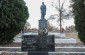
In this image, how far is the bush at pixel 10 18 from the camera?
76.0 ft

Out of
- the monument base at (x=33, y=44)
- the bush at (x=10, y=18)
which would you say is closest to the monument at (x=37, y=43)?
the monument base at (x=33, y=44)

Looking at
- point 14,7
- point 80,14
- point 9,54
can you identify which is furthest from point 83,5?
point 9,54

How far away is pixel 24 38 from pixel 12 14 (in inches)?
371

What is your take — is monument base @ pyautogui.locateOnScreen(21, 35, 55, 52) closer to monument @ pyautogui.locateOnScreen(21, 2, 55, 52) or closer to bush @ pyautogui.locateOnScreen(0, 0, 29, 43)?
monument @ pyautogui.locateOnScreen(21, 2, 55, 52)

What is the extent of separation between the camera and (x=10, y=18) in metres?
23.4

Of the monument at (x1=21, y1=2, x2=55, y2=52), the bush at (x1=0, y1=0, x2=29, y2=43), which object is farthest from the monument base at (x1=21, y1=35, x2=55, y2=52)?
the bush at (x1=0, y1=0, x2=29, y2=43)

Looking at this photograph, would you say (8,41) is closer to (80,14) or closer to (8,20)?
(8,20)

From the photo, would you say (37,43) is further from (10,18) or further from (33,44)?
(10,18)

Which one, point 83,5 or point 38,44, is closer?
point 38,44

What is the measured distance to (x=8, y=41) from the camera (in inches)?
975

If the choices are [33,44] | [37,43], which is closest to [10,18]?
[37,43]

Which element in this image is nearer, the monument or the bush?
the monument

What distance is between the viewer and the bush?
23172 mm

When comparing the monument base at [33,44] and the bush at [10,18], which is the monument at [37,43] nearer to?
the monument base at [33,44]
